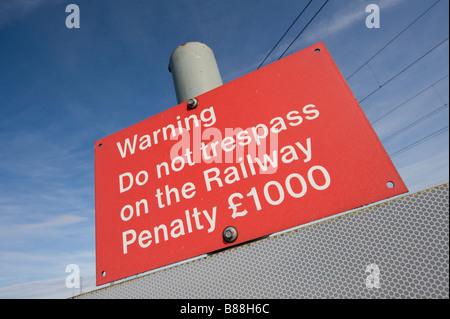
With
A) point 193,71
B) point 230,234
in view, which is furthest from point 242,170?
point 193,71

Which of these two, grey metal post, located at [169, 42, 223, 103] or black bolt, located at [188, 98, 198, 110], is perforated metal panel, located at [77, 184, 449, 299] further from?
grey metal post, located at [169, 42, 223, 103]

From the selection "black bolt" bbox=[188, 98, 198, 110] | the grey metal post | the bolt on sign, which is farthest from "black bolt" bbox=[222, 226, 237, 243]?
the grey metal post

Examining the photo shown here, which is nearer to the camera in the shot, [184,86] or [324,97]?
[324,97]

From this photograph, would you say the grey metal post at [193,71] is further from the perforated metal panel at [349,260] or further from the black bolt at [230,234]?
the perforated metal panel at [349,260]

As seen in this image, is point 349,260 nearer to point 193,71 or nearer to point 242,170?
point 242,170

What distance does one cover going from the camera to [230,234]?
97cm

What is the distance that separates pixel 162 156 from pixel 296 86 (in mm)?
812

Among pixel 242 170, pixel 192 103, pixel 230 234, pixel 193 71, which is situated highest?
pixel 193 71

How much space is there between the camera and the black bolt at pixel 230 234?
97 centimetres

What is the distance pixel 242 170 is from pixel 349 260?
55 centimetres

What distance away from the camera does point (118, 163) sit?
1.41 meters

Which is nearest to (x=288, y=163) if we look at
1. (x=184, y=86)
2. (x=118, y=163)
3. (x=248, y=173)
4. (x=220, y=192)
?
(x=248, y=173)
